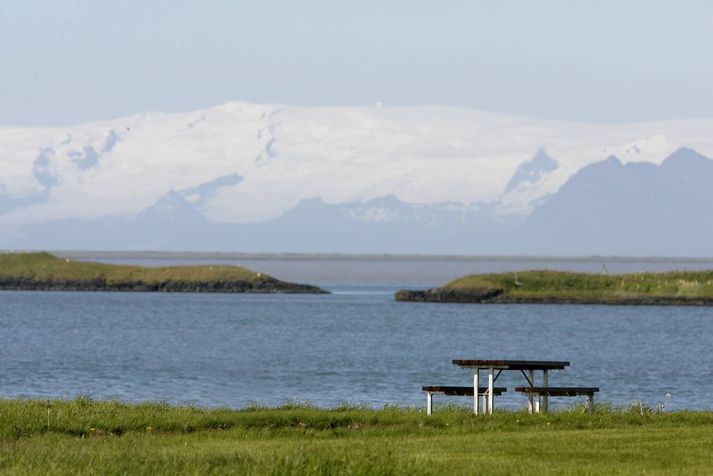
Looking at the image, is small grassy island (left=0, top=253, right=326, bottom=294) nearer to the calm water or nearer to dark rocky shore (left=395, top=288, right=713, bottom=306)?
dark rocky shore (left=395, top=288, right=713, bottom=306)

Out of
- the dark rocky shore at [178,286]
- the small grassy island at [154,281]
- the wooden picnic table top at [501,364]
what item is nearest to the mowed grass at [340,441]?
the wooden picnic table top at [501,364]

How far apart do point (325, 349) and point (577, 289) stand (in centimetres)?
8325

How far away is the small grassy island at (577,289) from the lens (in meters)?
→ 151

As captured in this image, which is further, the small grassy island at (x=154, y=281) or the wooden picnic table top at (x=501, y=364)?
the small grassy island at (x=154, y=281)

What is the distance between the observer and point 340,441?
2747 cm

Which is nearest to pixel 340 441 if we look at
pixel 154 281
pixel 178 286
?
pixel 178 286

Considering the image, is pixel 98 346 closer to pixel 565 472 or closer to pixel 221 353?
pixel 221 353

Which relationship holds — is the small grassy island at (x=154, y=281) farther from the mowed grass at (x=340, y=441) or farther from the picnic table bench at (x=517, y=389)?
the mowed grass at (x=340, y=441)

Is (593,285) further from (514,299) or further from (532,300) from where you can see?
(514,299)

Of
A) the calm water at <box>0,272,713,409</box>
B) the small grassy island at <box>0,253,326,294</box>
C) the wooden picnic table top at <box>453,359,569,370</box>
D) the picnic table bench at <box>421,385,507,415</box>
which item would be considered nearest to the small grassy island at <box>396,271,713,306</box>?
the calm water at <box>0,272,713,409</box>

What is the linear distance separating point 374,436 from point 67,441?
231 inches

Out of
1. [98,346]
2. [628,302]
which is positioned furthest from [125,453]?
[628,302]

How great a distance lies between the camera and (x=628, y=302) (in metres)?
151

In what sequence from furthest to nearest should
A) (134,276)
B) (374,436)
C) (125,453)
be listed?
(134,276) < (374,436) < (125,453)
